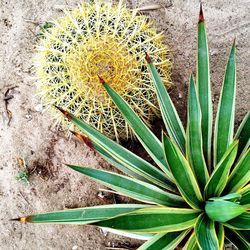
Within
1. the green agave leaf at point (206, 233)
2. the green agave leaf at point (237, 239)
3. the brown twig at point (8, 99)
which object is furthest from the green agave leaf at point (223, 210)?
the brown twig at point (8, 99)

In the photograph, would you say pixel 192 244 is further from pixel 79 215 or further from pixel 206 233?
pixel 79 215

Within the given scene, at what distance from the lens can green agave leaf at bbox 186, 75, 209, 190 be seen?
2.50 metres

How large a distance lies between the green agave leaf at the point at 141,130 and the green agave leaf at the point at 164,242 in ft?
0.96

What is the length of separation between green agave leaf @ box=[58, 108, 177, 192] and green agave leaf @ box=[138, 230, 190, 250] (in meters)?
0.24

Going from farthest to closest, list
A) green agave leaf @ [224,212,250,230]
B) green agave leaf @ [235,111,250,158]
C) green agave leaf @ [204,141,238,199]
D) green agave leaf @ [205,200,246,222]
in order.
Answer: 1. green agave leaf @ [235,111,250,158]
2. green agave leaf @ [224,212,250,230]
3. green agave leaf @ [204,141,238,199]
4. green agave leaf @ [205,200,246,222]

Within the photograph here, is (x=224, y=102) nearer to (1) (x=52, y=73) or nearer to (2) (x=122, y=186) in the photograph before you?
(2) (x=122, y=186)

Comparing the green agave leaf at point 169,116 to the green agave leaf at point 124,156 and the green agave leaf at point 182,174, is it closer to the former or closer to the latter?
the green agave leaf at point 124,156

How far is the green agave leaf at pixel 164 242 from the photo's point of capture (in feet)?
8.23

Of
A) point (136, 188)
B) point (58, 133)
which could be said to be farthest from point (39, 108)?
point (136, 188)

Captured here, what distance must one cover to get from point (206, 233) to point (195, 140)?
444mm

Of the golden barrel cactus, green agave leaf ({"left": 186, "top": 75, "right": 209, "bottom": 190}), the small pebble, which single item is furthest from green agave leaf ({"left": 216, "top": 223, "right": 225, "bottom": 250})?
the small pebble

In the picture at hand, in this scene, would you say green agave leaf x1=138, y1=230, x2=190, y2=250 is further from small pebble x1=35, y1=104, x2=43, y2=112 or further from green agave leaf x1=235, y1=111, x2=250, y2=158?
small pebble x1=35, y1=104, x2=43, y2=112

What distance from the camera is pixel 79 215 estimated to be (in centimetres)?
255

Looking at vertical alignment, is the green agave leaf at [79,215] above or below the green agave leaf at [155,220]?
below
